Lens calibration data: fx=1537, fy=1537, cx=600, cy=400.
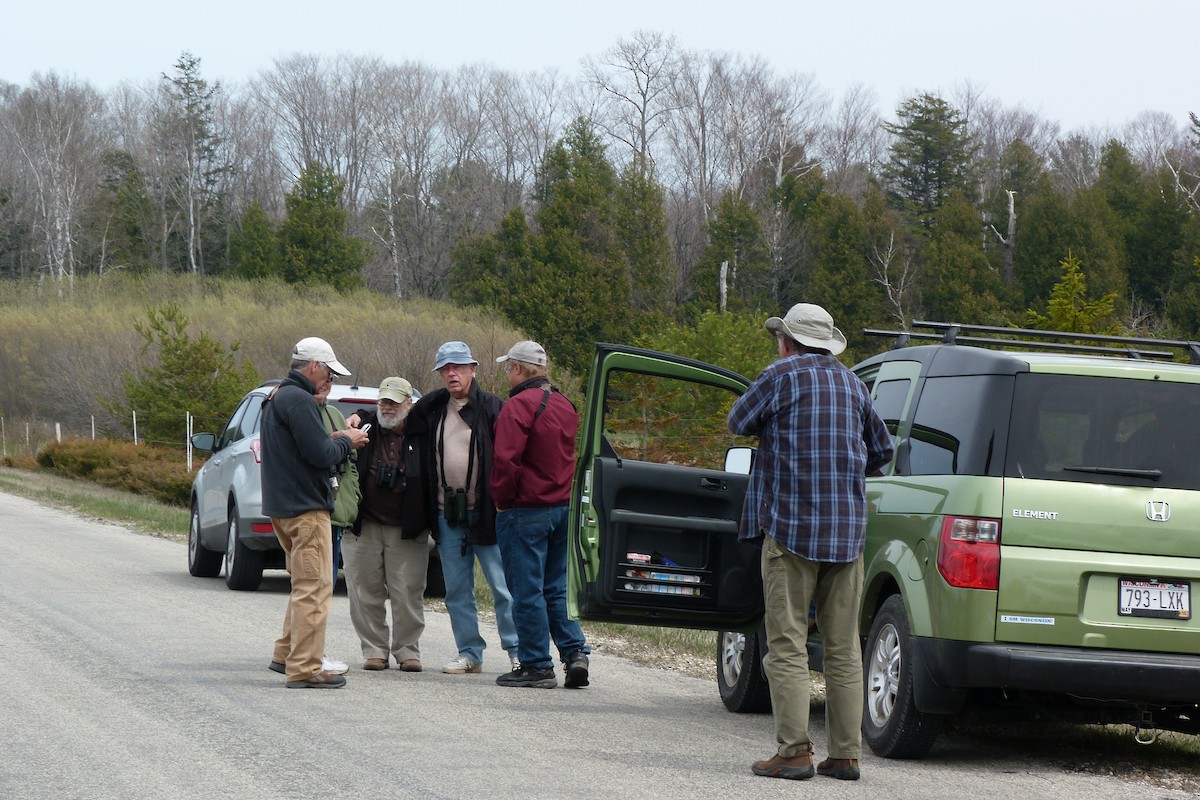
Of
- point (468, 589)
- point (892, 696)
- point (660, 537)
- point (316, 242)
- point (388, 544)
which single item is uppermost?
point (316, 242)

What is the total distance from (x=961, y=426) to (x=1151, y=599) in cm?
110

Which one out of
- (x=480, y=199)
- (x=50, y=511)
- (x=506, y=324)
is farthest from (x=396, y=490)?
(x=480, y=199)

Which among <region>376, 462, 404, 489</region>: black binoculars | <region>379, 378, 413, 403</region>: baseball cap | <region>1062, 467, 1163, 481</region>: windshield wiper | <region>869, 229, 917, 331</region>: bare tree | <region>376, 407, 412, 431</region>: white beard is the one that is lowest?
<region>376, 462, 404, 489</region>: black binoculars

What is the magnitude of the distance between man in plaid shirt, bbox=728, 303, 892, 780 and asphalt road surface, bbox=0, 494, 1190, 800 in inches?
8.8

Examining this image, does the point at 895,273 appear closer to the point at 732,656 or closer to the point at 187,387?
the point at 187,387

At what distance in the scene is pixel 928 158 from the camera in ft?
257

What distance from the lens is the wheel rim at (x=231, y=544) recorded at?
14.3m

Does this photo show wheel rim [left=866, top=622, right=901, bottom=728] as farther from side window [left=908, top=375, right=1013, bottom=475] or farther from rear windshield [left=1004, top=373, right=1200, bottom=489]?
rear windshield [left=1004, top=373, right=1200, bottom=489]

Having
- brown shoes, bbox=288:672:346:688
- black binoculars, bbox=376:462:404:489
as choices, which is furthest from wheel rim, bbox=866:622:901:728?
black binoculars, bbox=376:462:404:489

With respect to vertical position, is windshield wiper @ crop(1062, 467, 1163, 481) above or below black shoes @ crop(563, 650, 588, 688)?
above

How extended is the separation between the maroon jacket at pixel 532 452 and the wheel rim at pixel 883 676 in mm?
Answer: 2393

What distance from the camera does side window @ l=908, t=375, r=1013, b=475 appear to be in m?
6.77

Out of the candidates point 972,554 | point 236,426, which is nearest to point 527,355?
point 972,554

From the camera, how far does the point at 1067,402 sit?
681 centimetres
